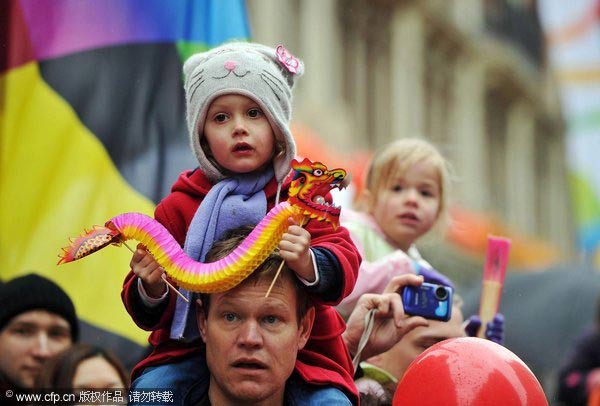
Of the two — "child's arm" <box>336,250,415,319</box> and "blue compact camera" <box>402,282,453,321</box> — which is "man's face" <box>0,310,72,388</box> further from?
"blue compact camera" <box>402,282,453,321</box>

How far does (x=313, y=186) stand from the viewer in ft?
11.3

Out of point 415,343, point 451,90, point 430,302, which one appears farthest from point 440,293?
point 451,90

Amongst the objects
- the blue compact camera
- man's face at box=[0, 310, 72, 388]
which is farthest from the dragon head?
man's face at box=[0, 310, 72, 388]

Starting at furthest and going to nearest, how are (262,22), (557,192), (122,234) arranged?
(557,192) → (262,22) → (122,234)

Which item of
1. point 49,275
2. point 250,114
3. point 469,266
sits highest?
point 469,266

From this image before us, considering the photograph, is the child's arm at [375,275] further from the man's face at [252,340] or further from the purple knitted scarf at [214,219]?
the man's face at [252,340]

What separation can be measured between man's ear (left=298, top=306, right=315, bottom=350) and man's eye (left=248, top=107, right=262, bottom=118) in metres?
0.56

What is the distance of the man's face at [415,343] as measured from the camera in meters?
4.67

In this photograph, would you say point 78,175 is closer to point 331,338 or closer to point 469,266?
point 331,338

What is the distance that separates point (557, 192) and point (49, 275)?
41364 millimetres

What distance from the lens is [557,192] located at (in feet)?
152

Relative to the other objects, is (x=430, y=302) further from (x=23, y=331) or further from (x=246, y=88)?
(x=23, y=331)

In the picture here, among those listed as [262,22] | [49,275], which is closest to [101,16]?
[49,275]

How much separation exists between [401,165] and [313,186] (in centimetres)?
177
